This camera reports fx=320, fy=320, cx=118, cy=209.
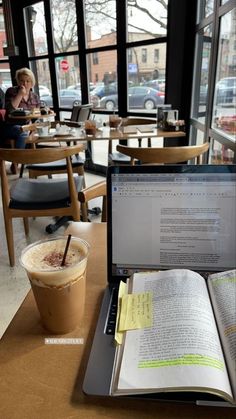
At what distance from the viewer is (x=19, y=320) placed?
0.61 meters

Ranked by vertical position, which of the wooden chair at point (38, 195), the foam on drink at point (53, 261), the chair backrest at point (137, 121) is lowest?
the wooden chair at point (38, 195)

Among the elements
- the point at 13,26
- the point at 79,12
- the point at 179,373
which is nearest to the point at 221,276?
the point at 179,373

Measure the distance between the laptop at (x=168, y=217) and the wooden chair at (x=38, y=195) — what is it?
54.1 inches

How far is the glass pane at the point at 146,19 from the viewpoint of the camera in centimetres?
347

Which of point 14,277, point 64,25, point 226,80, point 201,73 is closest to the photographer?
point 14,277

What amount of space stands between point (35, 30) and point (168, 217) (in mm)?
5786

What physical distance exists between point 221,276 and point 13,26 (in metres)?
6.34

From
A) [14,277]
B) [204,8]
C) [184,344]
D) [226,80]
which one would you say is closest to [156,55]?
[204,8]

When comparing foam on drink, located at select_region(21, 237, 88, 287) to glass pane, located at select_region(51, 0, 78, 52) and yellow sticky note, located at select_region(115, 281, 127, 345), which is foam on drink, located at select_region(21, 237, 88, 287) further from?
glass pane, located at select_region(51, 0, 78, 52)

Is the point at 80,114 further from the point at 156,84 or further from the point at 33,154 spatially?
the point at 33,154

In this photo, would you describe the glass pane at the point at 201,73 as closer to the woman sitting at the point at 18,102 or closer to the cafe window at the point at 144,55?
the cafe window at the point at 144,55

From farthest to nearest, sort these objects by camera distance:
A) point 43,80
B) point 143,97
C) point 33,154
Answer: point 43,80 < point 143,97 < point 33,154

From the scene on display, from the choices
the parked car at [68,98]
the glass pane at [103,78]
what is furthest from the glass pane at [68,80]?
the glass pane at [103,78]

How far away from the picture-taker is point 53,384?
1.54ft
